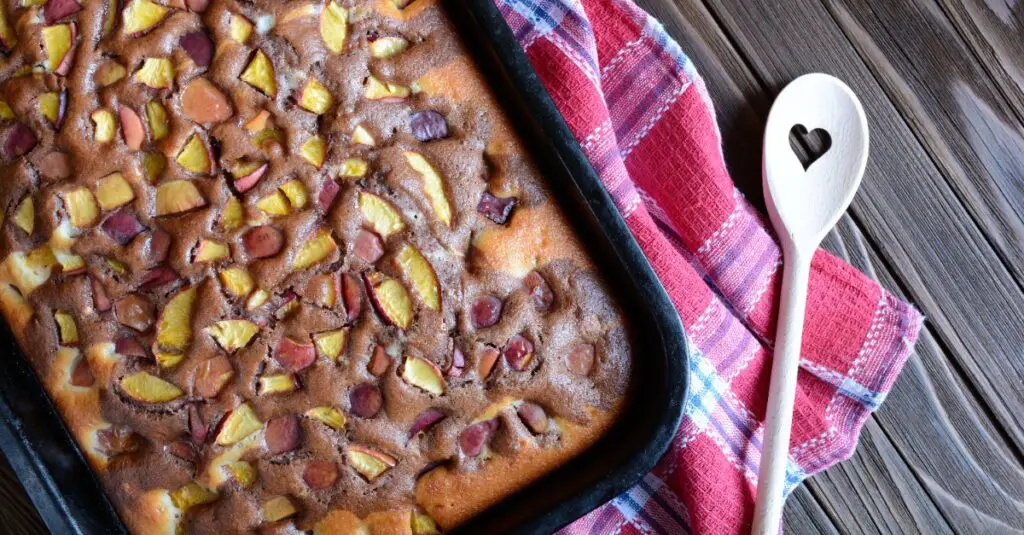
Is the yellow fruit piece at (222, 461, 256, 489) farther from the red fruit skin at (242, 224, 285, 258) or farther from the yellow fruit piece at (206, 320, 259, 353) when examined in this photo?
the red fruit skin at (242, 224, 285, 258)

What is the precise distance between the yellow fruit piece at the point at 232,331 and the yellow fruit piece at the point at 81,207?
0.72ft

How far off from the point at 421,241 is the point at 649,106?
0.47m

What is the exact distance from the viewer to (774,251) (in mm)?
1364

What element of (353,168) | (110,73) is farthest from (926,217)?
(110,73)

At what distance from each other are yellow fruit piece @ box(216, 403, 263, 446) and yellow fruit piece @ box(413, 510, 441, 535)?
0.25 meters

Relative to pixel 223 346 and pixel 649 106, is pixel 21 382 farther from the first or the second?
pixel 649 106

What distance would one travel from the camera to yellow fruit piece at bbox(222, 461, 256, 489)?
1.13 m

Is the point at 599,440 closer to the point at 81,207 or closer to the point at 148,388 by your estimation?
the point at 148,388

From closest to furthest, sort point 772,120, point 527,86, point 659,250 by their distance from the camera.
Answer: point 527,86, point 659,250, point 772,120

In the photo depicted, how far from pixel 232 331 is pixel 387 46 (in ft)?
1.45

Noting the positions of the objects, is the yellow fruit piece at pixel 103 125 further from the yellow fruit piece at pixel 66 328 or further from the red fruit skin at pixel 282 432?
the red fruit skin at pixel 282 432

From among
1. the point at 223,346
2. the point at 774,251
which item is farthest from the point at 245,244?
the point at 774,251

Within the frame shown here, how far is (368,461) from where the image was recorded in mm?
1134

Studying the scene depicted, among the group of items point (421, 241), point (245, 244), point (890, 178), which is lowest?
point (890, 178)
